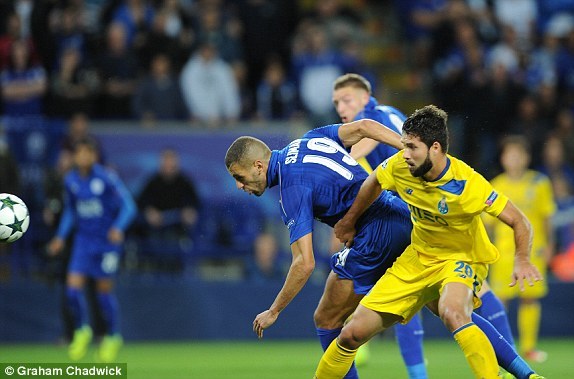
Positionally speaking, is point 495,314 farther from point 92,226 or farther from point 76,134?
point 76,134

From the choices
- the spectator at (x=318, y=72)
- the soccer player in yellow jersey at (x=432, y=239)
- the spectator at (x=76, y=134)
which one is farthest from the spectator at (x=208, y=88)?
the soccer player in yellow jersey at (x=432, y=239)

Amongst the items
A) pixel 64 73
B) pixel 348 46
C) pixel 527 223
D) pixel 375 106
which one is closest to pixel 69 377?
pixel 375 106

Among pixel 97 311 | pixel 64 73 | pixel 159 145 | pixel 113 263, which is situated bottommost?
pixel 97 311

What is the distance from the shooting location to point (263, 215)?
13961mm

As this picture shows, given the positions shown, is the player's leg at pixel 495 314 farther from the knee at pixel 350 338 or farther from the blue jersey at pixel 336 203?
the knee at pixel 350 338

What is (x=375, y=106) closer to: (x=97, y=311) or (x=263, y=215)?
(x=263, y=215)

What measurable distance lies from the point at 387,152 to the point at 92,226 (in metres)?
5.26

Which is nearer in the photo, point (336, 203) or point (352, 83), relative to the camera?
point (336, 203)

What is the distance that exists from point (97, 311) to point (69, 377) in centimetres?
493

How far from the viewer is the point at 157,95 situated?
48.5 feet

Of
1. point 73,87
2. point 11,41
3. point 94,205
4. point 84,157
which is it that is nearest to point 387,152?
point 84,157

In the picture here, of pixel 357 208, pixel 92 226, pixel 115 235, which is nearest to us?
pixel 357 208

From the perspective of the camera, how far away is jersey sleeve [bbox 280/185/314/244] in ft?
21.0

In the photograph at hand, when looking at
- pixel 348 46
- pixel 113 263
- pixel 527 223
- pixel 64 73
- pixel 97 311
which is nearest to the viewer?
pixel 527 223
